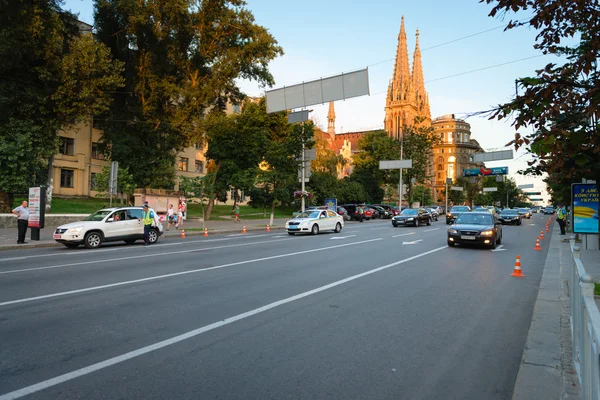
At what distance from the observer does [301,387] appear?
385 cm

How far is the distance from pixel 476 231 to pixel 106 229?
601 inches

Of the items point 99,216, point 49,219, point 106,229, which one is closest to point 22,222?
point 99,216

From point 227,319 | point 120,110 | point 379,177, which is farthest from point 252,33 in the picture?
point 379,177

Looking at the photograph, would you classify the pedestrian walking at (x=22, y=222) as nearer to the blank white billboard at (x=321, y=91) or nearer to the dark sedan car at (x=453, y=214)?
the blank white billboard at (x=321, y=91)

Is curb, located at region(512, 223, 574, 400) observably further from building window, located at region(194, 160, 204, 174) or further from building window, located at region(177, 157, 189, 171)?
building window, located at region(194, 160, 204, 174)

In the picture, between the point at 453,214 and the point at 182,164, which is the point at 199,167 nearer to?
the point at 182,164

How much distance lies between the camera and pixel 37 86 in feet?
88.1

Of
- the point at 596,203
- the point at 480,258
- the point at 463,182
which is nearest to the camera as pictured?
the point at 480,258

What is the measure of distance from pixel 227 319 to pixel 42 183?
32051mm

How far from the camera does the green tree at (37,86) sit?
24.6m

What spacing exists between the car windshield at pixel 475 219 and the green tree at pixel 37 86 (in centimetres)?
2323

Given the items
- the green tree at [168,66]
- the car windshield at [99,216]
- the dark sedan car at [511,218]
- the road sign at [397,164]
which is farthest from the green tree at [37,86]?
the dark sedan car at [511,218]

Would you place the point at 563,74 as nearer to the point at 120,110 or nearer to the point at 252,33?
the point at 252,33

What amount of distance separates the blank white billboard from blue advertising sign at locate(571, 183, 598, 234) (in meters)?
9.05
